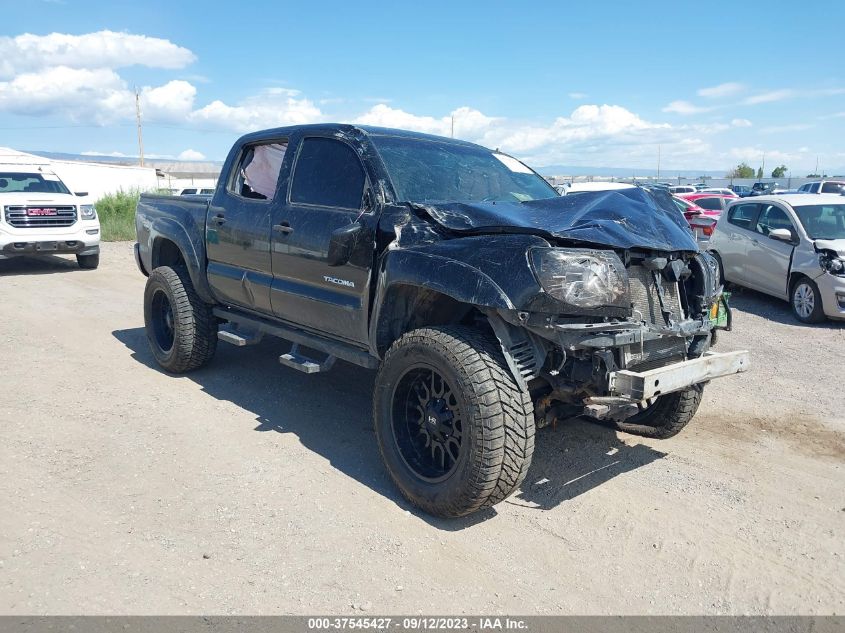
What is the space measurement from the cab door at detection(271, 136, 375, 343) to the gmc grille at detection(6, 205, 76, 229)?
31.1 feet

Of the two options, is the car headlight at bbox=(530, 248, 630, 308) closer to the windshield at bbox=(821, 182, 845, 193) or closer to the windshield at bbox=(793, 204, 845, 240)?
the windshield at bbox=(793, 204, 845, 240)

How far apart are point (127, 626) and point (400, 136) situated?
342 cm

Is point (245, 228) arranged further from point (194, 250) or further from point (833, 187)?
point (833, 187)

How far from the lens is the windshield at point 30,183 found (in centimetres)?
1320

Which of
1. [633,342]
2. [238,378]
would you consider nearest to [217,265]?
[238,378]

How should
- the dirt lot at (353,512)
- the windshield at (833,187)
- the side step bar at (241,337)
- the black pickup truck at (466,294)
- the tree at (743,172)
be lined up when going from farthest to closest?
the tree at (743,172), the windshield at (833,187), the side step bar at (241,337), the black pickup truck at (466,294), the dirt lot at (353,512)

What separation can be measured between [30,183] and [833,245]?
45.2 feet

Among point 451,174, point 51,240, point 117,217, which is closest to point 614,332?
point 451,174

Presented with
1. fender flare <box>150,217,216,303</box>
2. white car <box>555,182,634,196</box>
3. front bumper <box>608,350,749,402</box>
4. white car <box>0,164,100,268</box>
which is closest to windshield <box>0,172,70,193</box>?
white car <box>0,164,100,268</box>

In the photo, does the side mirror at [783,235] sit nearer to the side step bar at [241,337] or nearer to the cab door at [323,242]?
the cab door at [323,242]

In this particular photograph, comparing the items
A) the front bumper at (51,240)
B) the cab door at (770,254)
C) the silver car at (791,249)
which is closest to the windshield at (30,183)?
the front bumper at (51,240)

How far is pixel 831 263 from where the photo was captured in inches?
345

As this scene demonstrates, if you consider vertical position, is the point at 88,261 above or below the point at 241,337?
below

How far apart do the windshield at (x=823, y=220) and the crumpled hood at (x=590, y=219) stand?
6.38 meters
